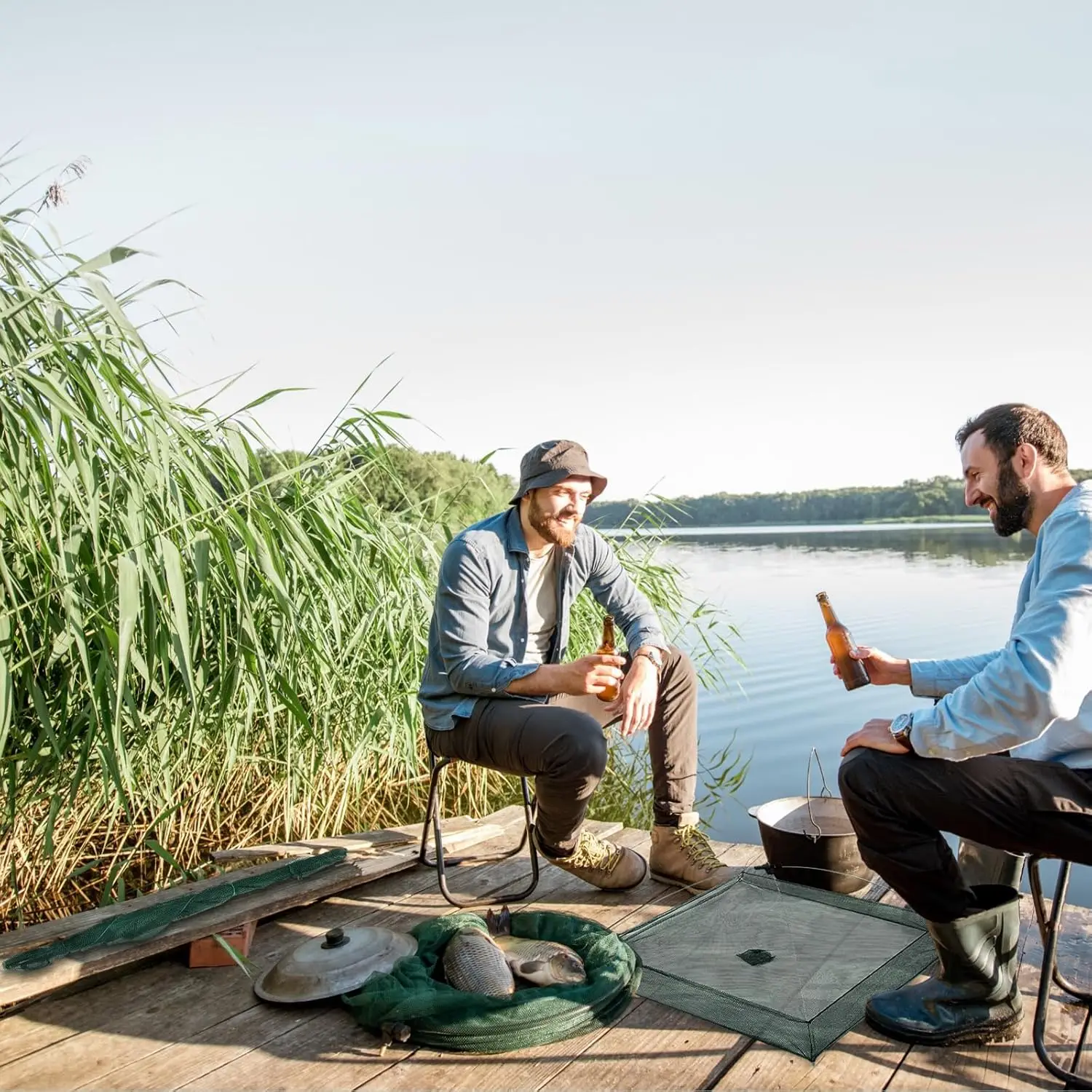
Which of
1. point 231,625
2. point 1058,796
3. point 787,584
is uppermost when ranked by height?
point 231,625

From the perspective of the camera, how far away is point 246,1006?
197 cm

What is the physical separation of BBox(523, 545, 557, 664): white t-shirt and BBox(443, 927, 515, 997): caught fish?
0.87m

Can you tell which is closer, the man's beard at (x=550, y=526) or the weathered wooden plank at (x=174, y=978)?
the weathered wooden plank at (x=174, y=978)

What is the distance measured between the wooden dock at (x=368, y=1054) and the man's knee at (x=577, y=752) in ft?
1.80

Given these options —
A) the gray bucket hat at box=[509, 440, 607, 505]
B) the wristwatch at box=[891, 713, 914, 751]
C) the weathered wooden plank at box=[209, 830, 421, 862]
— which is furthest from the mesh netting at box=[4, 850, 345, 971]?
the wristwatch at box=[891, 713, 914, 751]

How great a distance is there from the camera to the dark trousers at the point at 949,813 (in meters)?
1.56

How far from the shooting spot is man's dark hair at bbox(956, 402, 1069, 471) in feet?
5.86

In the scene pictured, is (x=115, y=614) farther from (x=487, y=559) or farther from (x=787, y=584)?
(x=787, y=584)

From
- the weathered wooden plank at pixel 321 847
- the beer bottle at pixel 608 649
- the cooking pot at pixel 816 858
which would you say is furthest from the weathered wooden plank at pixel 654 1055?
the weathered wooden plank at pixel 321 847


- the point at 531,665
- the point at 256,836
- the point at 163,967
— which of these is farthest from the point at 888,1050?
the point at 256,836

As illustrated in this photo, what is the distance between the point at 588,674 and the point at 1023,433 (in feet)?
3.57

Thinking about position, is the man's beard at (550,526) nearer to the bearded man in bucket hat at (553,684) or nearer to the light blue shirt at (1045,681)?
the bearded man in bucket hat at (553,684)

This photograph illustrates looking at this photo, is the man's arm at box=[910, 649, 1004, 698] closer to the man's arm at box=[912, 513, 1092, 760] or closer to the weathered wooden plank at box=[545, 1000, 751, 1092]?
the man's arm at box=[912, 513, 1092, 760]

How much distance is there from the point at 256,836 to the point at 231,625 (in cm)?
89
